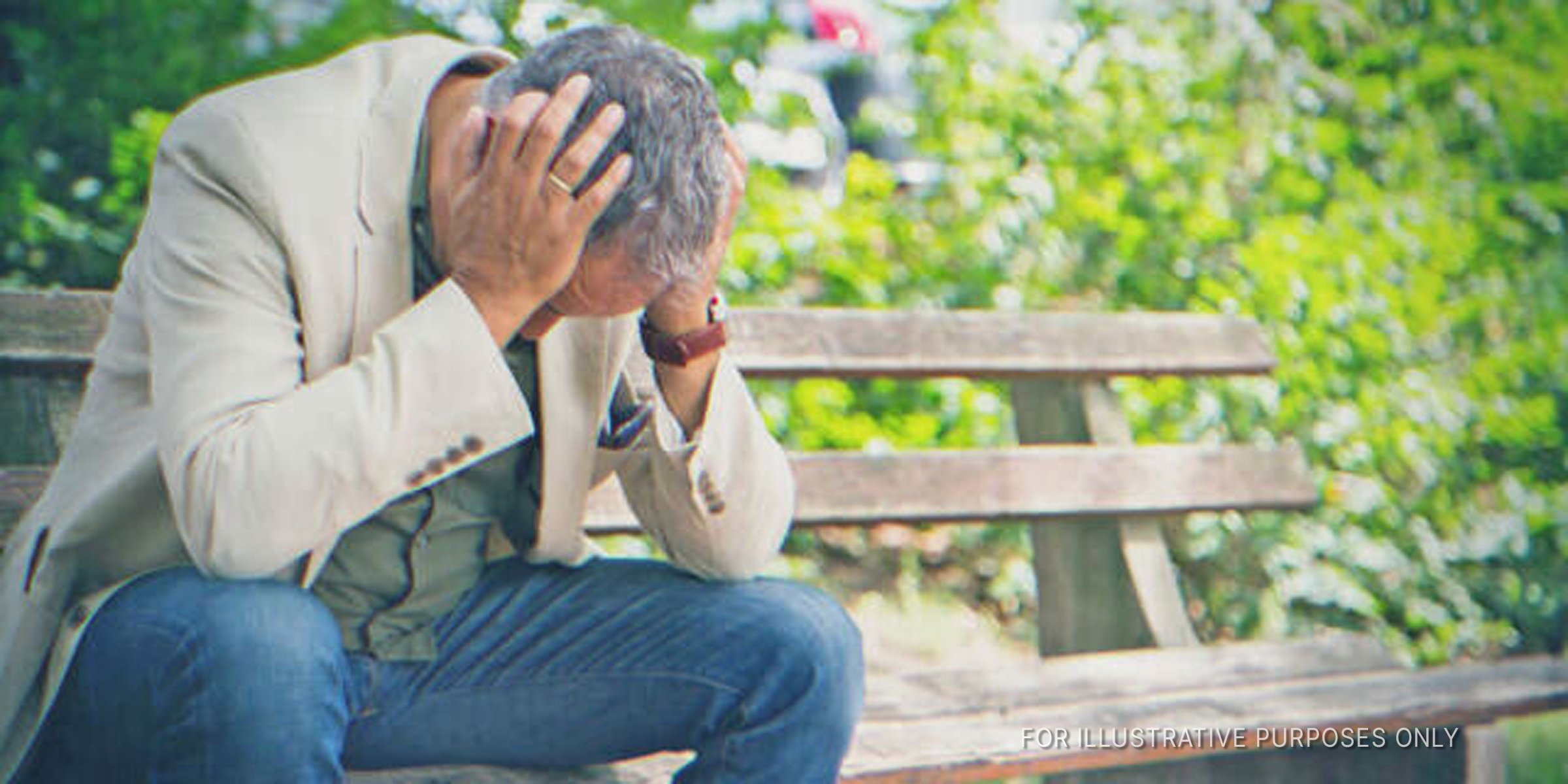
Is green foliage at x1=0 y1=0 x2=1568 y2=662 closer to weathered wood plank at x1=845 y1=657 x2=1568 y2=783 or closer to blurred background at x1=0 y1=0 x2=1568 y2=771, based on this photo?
blurred background at x1=0 y1=0 x2=1568 y2=771

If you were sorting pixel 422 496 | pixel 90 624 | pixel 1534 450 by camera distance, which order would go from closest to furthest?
pixel 90 624
pixel 422 496
pixel 1534 450

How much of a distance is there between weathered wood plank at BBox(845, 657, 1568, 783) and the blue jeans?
31 centimetres

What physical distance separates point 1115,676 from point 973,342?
706 mm

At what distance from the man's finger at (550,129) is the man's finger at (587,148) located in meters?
0.01

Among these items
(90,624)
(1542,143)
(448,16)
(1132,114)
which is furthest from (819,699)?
(1542,143)

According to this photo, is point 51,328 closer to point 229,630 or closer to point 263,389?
point 263,389

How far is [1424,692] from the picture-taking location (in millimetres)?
2719

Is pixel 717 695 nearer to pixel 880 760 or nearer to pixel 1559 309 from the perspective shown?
pixel 880 760

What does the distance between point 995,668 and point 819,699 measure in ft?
3.05

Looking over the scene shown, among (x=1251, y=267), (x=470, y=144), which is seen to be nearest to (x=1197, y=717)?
(x=470, y=144)

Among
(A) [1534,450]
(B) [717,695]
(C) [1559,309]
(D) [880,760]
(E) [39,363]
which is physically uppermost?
(E) [39,363]

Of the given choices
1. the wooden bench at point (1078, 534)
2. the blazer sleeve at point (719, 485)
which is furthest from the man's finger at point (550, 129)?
the wooden bench at point (1078, 534)

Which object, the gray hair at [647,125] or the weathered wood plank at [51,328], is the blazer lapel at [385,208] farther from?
the weathered wood plank at [51,328]

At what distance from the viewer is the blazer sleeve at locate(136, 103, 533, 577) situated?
5.10ft
